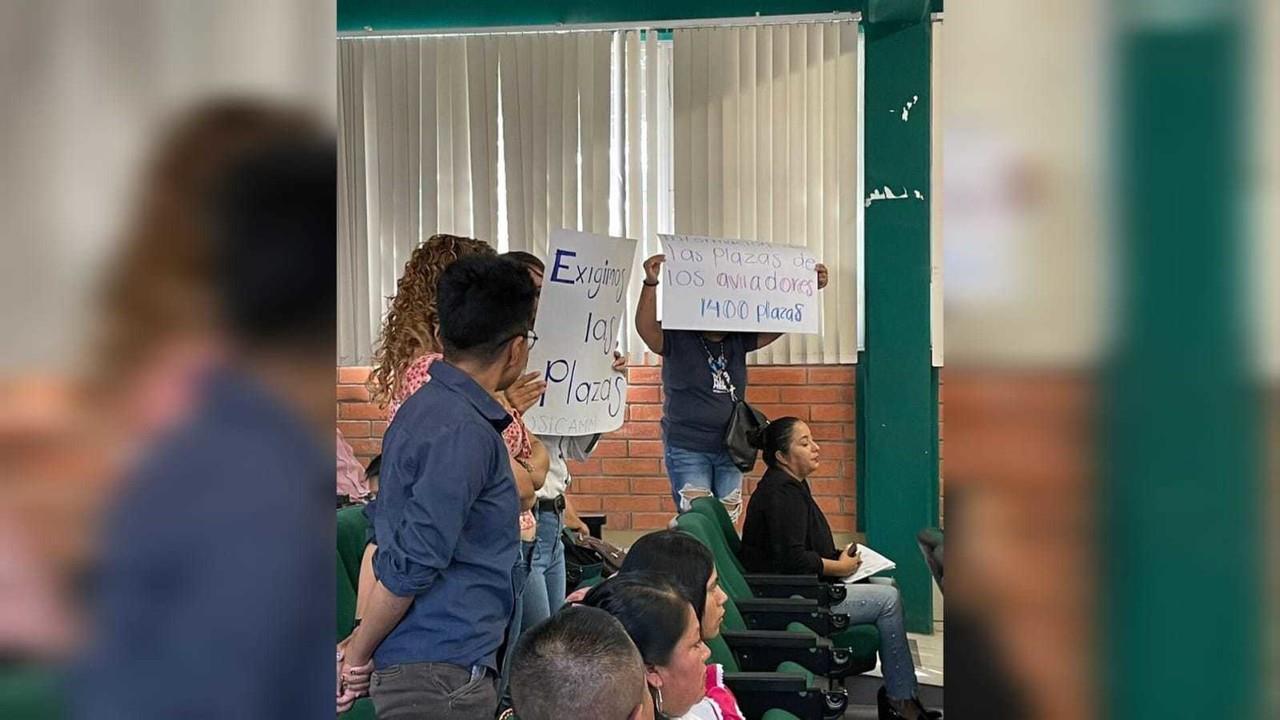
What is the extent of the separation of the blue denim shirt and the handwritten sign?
106 inches

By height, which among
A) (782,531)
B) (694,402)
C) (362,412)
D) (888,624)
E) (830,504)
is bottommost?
(888,624)

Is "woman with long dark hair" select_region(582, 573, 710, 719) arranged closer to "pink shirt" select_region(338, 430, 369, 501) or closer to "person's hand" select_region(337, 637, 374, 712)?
"person's hand" select_region(337, 637, 374, 712)

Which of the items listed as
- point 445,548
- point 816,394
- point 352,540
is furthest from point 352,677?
point 816,394

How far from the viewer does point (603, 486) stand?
6395 millimetres

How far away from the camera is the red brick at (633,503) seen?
21.0ft

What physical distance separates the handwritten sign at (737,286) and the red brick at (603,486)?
5.45 ft

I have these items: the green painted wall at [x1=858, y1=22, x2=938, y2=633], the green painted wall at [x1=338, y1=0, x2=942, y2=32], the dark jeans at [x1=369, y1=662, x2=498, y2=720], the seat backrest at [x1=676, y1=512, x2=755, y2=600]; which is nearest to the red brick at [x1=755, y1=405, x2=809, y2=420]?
the green painted wall at [x1=858, y1=22, x2=938, y2=633]

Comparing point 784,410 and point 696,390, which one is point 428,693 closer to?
point 696,390

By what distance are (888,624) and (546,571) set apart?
4.90 feet

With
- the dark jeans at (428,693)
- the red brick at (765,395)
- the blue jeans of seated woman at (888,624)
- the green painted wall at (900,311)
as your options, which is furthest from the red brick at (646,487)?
the dark jeans at (428,693)
